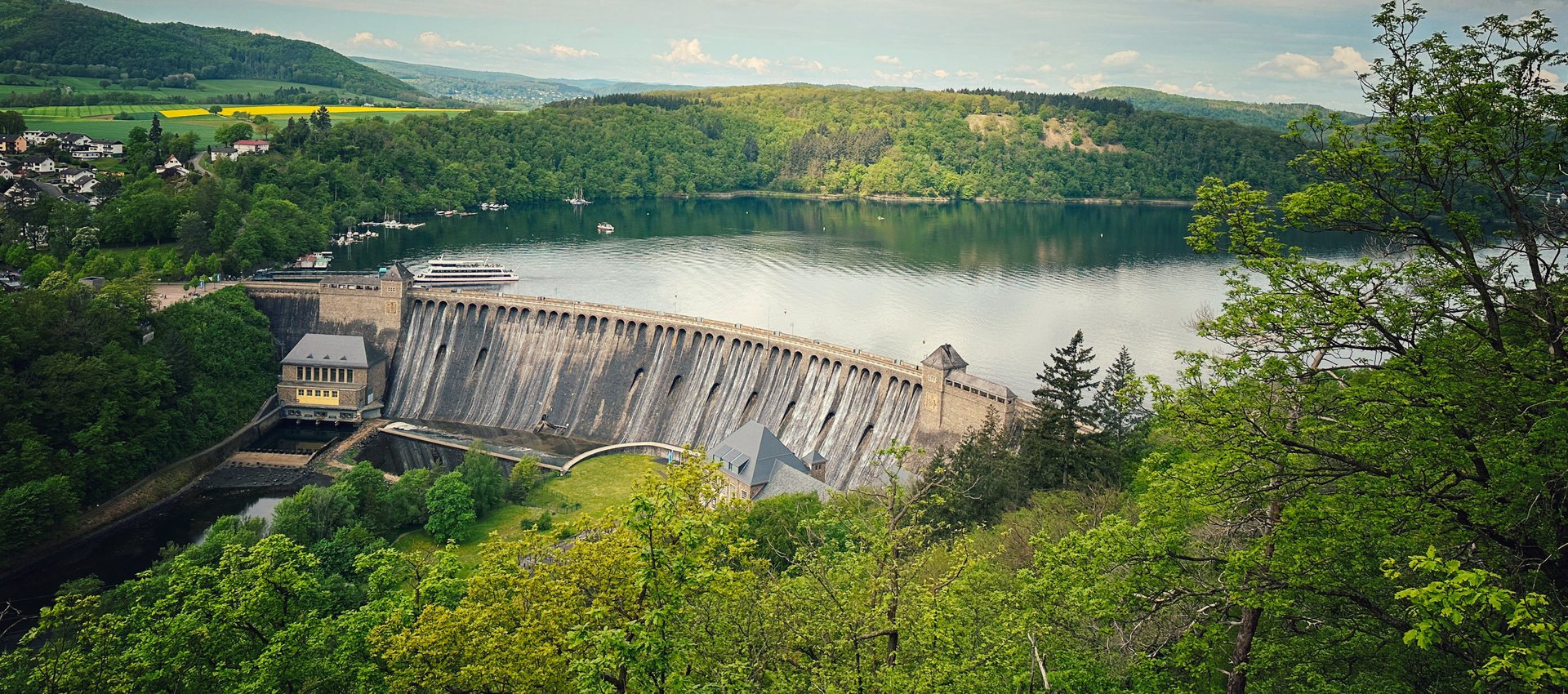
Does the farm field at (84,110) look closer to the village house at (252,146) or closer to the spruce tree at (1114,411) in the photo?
the village house at (252,146)

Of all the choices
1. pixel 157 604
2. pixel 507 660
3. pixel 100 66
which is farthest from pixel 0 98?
pixel 507 660

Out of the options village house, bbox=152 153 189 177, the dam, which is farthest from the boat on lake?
village house, bbox=152 153 189 177

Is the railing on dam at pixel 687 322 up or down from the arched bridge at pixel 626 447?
up

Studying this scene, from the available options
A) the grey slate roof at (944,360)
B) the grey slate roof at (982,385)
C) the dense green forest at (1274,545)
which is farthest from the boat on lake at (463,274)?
the dense green forest at (1274,545)

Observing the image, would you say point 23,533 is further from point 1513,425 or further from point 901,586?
point 1513,425

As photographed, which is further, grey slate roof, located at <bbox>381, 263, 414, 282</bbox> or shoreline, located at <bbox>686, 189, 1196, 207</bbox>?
shoreline, located at <bbox>686, 189, 1196, 207</bbox>

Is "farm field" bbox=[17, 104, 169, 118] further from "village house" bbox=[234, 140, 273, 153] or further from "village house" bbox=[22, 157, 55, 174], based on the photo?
"village house" bbox=[22, 157, 55, 174]
